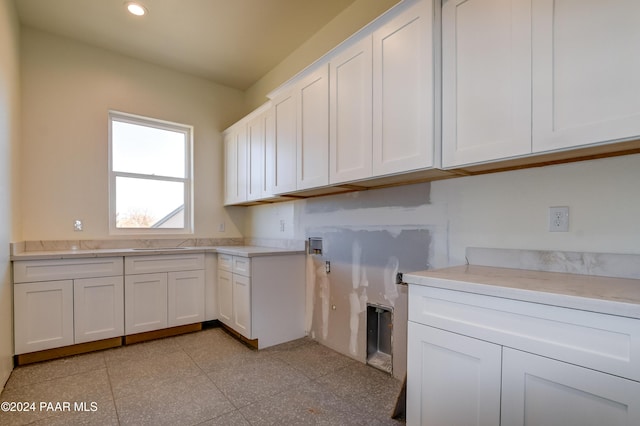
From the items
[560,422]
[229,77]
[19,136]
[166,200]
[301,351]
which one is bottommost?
[301,351]

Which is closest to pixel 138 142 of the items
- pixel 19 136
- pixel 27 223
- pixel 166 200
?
pixel 166 200

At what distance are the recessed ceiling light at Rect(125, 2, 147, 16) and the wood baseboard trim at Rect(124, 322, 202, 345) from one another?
2.90 meters

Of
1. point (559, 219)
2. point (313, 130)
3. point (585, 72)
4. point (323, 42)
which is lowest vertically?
point (559, 219)

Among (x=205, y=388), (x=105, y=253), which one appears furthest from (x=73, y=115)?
(x=205, y=388)

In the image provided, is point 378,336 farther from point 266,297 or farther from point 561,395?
point 561,395

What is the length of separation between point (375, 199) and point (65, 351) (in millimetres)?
2918

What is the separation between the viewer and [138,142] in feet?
11.8

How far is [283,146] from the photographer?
286 cm

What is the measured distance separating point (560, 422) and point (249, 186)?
3.07m

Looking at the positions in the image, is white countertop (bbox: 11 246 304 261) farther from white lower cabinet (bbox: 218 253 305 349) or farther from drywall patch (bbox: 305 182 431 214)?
drywall patch (bbox: 305 182 431 214)

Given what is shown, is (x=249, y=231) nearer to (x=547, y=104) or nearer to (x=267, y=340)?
(x=267, y=340)

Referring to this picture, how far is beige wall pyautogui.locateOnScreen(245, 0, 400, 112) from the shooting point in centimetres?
252

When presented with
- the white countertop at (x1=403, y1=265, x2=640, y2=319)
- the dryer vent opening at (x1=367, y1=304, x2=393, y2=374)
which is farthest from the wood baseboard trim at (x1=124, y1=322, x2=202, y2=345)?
the white countertop at (x1=403, y1=265, x2=640, y2=319)

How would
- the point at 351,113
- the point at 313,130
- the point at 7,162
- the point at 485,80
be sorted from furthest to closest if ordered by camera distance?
the point at 313,130, the point at 7,162, the point at 351,113, the point at 485,80
